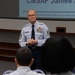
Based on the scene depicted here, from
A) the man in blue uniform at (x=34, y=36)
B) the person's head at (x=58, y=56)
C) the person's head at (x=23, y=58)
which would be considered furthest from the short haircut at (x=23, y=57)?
the man in blue uniform at (x=34, y=36)

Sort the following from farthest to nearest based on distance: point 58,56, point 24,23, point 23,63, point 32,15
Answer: point 24,23
point 32,15
point 23,63
point 58,56

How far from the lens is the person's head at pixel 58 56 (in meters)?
1.47

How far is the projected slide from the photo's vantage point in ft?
16.7

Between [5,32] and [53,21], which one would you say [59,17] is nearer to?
[53,21]

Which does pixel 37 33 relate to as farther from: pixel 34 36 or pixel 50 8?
pixel 50 8

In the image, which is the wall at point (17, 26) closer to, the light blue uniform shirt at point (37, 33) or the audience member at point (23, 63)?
the light blue uniform shirt at point (37, 33)

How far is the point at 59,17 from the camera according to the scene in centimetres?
519

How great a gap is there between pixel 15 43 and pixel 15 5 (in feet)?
2.78

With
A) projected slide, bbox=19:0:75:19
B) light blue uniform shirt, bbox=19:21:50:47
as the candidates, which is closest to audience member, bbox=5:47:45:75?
light blue uniform shirt, bbox=19:21:50:47

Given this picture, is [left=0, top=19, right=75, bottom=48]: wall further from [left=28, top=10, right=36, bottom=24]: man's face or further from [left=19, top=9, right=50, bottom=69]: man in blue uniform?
[left=28, top=10, right=36, bottom=24]: man's face

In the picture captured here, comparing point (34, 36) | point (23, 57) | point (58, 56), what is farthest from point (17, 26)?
point (58, 56)

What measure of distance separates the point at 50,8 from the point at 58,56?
3.85 metres

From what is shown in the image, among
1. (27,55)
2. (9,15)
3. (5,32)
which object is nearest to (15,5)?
(9,15)

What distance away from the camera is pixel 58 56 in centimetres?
148
